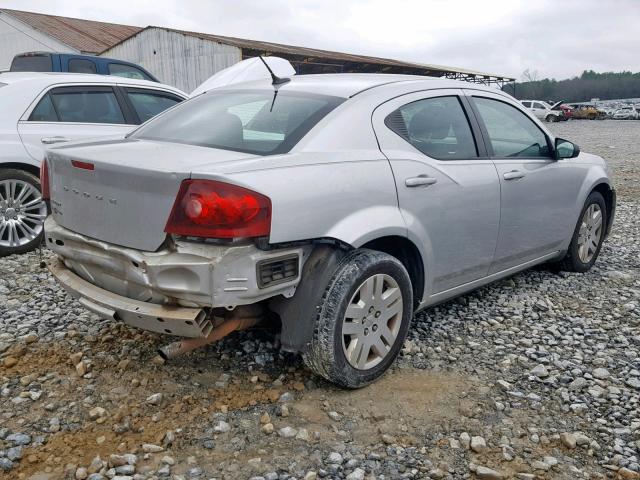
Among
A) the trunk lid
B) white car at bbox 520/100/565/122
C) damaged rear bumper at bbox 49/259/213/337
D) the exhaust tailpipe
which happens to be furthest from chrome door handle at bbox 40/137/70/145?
white car at bbox 520/100/565/122

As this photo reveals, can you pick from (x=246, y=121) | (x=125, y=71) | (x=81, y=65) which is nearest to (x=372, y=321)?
(x=246, y=121)

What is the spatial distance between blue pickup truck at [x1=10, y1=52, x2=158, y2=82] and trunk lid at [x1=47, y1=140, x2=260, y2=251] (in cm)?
795

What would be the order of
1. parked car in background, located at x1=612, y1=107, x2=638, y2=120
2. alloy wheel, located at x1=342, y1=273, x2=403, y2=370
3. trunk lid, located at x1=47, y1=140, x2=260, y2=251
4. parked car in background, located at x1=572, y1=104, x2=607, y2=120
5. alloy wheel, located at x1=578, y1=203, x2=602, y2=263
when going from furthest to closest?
parked car in background, located at x1=612, y1=107, x2=638, y2=120, parked car in background, located at x1=572, y1=104, x2=607, y2=120, alloy wheel, located at x1=578, y1=203, x2=602, y2=263, alloy wheel, located at x1=342, y1=273, x2=403, y2=370, trunk lid, located at x1=47, y1=140, x2=260, y2=251

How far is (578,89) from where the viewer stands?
91625 mm

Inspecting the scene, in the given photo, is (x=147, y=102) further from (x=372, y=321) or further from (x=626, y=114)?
(x=626, y=114)

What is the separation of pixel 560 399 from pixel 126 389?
225cm

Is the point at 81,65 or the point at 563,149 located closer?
the point at 563,149

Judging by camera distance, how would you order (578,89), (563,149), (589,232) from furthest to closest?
(578,89) < (589,232) < (563,149)

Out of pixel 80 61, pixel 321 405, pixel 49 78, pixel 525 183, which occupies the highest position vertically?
pixel 80 61

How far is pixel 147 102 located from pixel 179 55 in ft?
61.0

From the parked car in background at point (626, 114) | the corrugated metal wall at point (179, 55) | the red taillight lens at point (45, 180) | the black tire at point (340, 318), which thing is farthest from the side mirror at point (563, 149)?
the parked car in background at point (626, 114)

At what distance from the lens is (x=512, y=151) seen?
14.1 feet

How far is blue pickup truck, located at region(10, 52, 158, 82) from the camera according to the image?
35.1 feet

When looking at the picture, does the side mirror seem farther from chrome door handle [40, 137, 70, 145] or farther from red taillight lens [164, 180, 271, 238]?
chrome door handle [40, 137, 70, 145]
